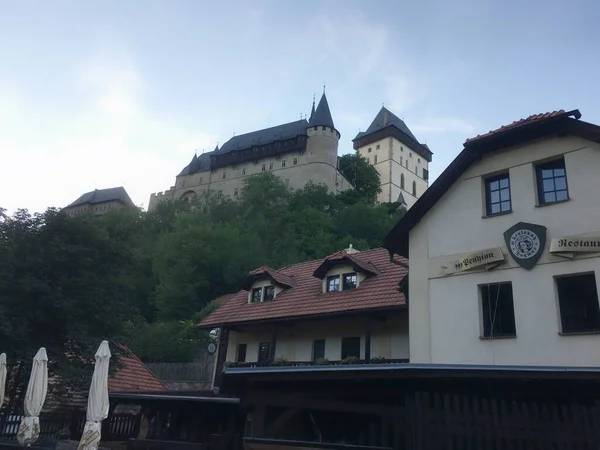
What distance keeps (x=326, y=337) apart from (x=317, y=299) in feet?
4.80

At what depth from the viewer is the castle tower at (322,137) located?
8156 centimetres

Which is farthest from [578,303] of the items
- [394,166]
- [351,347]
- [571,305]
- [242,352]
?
[394,166]

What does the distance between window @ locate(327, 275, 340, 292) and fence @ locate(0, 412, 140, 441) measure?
828 cm

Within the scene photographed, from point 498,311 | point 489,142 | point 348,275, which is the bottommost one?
point 498,311

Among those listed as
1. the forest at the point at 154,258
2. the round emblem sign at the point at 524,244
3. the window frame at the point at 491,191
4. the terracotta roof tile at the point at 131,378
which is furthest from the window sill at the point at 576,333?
the terracotta roof tile at the point at 131,378

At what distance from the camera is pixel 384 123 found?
9800 centimetres

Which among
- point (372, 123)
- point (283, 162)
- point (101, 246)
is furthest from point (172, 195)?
point (101, 246)

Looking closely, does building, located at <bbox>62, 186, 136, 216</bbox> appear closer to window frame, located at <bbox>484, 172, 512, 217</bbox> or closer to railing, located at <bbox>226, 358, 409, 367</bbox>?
railing, located at <bbox>226, 358, 409, 367</bbox>

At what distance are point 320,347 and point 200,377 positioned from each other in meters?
9.84

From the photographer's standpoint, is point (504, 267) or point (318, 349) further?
point (318, 349)

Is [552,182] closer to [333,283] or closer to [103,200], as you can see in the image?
[333,283]

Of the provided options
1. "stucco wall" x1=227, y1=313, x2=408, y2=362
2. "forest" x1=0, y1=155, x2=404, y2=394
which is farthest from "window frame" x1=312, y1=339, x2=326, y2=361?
"forest" x1=0, y1=155, x2=404, y2=394

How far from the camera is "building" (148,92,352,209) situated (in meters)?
81.6

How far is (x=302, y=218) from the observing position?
204ft
